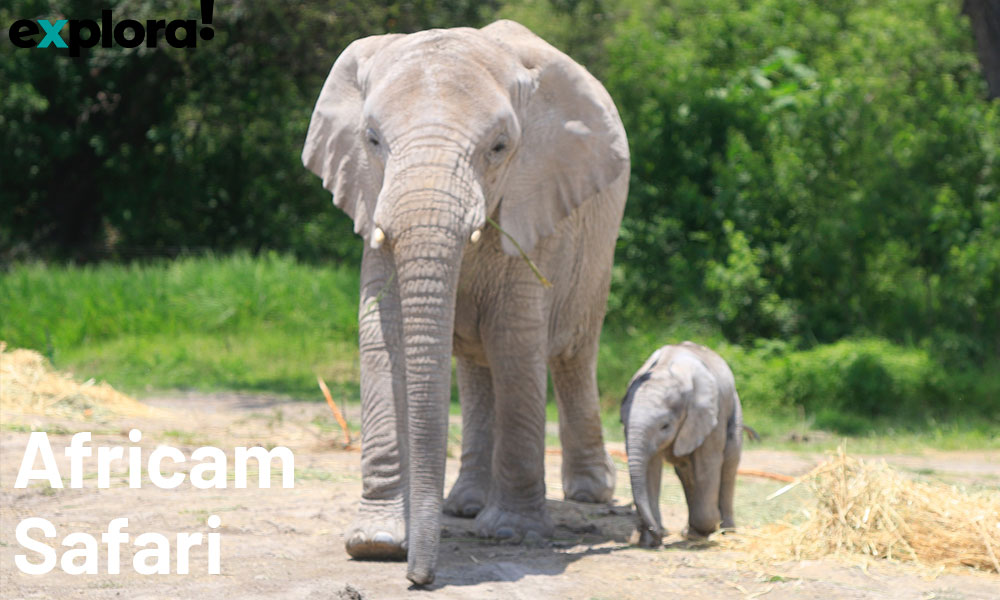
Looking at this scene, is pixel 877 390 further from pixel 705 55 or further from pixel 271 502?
pixel 271 502

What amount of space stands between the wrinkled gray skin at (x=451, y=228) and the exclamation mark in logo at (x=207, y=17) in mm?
10647

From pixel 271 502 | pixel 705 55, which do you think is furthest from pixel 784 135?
Result: pixel 271 502

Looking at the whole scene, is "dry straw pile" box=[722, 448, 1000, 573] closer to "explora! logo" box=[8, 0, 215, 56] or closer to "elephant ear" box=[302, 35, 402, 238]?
"elephant ear" box=[302, 35, 402, 238]

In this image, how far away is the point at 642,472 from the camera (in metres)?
6.16

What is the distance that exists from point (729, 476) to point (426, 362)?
2.27m

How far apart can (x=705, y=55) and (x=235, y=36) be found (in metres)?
6.76

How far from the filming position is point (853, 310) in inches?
533

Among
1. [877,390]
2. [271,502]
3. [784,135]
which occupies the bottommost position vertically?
[877,390]

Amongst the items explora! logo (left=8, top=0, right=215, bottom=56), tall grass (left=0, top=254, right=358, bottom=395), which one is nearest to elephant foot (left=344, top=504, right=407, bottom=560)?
tall grass (left=0, top=254, right=358, bottom=395)

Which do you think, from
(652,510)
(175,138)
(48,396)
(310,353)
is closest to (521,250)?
(652,510)

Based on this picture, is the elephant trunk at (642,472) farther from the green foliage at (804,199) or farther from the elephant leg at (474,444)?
the green foliage at (804,199)

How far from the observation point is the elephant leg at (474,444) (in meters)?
7.11

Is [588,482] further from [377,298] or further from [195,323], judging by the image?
[195,323]

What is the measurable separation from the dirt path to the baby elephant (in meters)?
0.21
